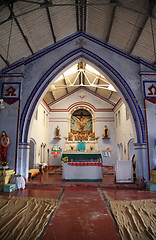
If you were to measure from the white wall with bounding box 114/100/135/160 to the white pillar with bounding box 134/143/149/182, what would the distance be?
277 cm

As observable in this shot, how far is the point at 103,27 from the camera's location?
814 centimetres

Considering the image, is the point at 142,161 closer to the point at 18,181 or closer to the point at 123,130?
the point at 18,181

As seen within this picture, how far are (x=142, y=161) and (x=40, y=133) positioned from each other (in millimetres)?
7471

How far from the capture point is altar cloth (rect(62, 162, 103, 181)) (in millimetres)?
8164

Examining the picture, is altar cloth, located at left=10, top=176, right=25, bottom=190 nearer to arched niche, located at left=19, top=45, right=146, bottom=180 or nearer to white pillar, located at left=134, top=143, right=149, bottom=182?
arched niche, located at left=19, top=45, right=146, bottom=180

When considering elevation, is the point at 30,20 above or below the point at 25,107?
above

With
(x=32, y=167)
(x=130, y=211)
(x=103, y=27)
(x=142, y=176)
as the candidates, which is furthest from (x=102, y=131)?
(x=130, y=211)

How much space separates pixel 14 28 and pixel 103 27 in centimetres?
380

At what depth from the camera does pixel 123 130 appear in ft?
42.5

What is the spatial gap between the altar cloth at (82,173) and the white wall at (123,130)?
362 centimetres

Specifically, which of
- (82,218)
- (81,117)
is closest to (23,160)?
(82,218)

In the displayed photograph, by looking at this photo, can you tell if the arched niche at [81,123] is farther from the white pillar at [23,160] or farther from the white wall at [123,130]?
the white pillar at [23,160]

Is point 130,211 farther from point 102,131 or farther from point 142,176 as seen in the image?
point 102,131

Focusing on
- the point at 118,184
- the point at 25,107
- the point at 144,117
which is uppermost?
the point at 25,107
